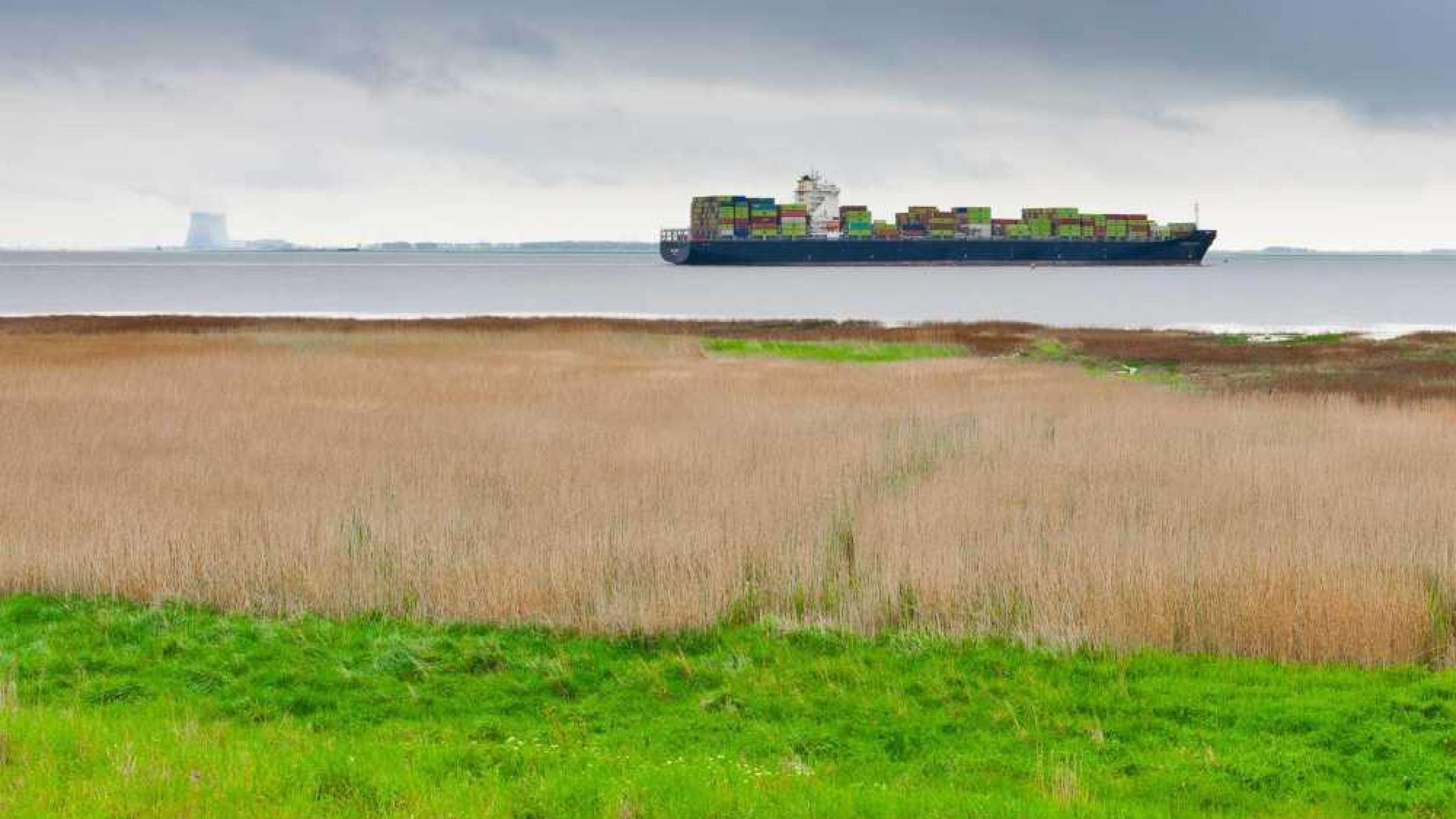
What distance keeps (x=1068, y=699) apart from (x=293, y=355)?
32761 mm

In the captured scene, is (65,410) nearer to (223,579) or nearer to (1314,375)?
(223,579)

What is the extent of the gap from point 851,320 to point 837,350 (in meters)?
23.4

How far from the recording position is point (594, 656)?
35.4ft

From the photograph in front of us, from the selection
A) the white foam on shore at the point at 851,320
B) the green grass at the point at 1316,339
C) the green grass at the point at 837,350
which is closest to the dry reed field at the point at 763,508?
the green grass at the point at 837,350

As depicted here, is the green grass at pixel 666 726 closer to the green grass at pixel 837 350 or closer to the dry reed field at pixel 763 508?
the dry reed field at pixel 763 508

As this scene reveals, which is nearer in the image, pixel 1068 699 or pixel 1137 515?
pixel 1068 699

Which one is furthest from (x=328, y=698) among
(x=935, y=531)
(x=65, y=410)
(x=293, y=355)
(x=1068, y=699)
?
(x=293, y=355)

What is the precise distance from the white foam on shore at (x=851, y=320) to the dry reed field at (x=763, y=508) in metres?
34.4

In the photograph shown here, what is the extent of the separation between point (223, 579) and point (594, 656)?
4320 mm

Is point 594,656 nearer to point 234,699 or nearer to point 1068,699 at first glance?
point 234,699

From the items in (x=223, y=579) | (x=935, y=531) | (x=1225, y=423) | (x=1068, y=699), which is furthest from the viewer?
(x=1225, y=423)

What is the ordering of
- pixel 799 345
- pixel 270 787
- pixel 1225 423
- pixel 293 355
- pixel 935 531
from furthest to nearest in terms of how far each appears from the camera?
pixel 799 345, pixel 293 355, pixel 1225 423, pixel 935 531, pixel 270 787

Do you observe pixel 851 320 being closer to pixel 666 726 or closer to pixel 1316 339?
pixel 1316 339

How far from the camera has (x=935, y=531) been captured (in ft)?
46.0
